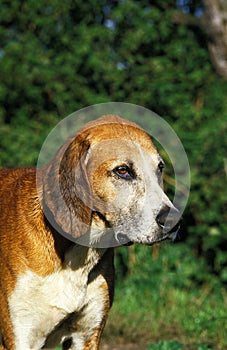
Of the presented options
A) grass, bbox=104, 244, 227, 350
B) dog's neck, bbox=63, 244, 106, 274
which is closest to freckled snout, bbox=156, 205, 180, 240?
dog's neck, bbox=63, 244, 106, 274

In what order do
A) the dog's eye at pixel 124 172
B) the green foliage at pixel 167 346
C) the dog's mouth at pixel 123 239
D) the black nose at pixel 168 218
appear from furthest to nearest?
1. the green foliage at pixel 167 346
2. the dog's mouth at pixel 123 239
3. the dog's eye at pixel 124 172
4. the black nose at pixel 168 218

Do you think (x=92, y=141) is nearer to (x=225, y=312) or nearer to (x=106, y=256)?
(x=106, y=256)

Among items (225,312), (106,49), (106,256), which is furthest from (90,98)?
(106,256)

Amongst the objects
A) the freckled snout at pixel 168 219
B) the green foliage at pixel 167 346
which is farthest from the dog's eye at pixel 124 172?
the green foliage at pixel 167 346

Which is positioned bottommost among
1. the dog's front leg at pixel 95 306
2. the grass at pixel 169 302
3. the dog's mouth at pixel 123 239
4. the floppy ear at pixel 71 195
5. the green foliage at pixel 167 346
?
the grass at pixel 169 302

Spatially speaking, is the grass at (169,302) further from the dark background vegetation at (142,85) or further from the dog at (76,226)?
the dog at (76,226)

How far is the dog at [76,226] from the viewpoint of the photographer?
366 centimetres

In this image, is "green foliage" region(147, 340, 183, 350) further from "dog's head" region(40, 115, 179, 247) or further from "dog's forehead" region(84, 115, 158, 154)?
"dog's forehead" region(84, 115, 158, 154)

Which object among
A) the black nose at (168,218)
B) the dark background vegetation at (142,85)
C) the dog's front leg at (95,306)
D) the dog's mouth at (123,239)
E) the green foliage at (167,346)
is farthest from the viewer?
the dark background vegetation at (142,85)

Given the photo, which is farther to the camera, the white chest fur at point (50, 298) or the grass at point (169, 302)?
the grass at point (169, 302)

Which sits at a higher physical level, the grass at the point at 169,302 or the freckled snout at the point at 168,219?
the freckled snout at the point at 168,219

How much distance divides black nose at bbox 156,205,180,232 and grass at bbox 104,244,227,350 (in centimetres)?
202

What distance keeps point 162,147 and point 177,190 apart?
458 mm

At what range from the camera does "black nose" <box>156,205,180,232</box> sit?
354 centimetres
